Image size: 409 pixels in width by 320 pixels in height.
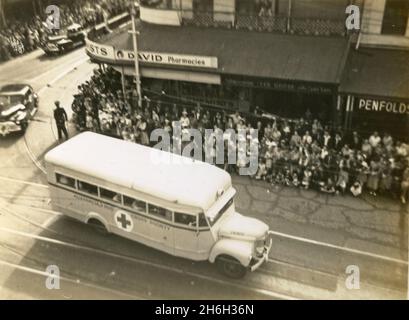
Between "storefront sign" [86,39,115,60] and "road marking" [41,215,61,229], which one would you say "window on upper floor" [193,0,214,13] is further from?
"road marking" [41,215,61,229]

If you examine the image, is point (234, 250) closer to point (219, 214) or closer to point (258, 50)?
point (219, 214)

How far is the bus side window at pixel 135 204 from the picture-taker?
15453 millimetres

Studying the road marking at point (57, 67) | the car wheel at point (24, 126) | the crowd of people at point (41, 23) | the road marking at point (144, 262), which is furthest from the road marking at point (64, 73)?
the road marking at point (144, 262)

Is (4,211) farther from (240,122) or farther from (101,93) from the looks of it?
(240,122)

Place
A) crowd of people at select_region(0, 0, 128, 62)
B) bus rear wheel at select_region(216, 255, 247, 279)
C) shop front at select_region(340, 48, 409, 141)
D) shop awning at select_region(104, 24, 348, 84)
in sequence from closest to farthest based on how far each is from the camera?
bus rear wheel at select_region(216, 255, 247, 279) < shop front at select_region(340, 48, 409, 141) < shop awning at select_region(104, 24, 348, 84) < crowd of people at select_region(0, 0, 128, 62)

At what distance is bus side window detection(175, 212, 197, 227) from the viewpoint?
48.6ft

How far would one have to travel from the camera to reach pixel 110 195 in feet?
52.5

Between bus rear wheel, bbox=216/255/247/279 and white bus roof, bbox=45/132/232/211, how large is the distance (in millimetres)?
1733

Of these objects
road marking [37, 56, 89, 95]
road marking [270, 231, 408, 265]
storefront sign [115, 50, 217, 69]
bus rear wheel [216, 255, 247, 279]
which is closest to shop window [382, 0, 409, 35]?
storefront sign [115, 50, 217, 69]

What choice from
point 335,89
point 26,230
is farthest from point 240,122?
point 26,230

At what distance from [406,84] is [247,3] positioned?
7.79 metres

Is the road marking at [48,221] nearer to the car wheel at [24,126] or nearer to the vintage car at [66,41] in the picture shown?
the car wheel at [24,126]

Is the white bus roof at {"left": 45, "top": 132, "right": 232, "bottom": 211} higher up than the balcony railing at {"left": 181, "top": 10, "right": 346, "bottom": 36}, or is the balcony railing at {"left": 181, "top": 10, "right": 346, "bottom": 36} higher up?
the balcony railing at {"left": 181, "top": 10, "right": 346, "bottom": 36}

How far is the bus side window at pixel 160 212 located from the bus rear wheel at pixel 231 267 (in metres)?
1.99
